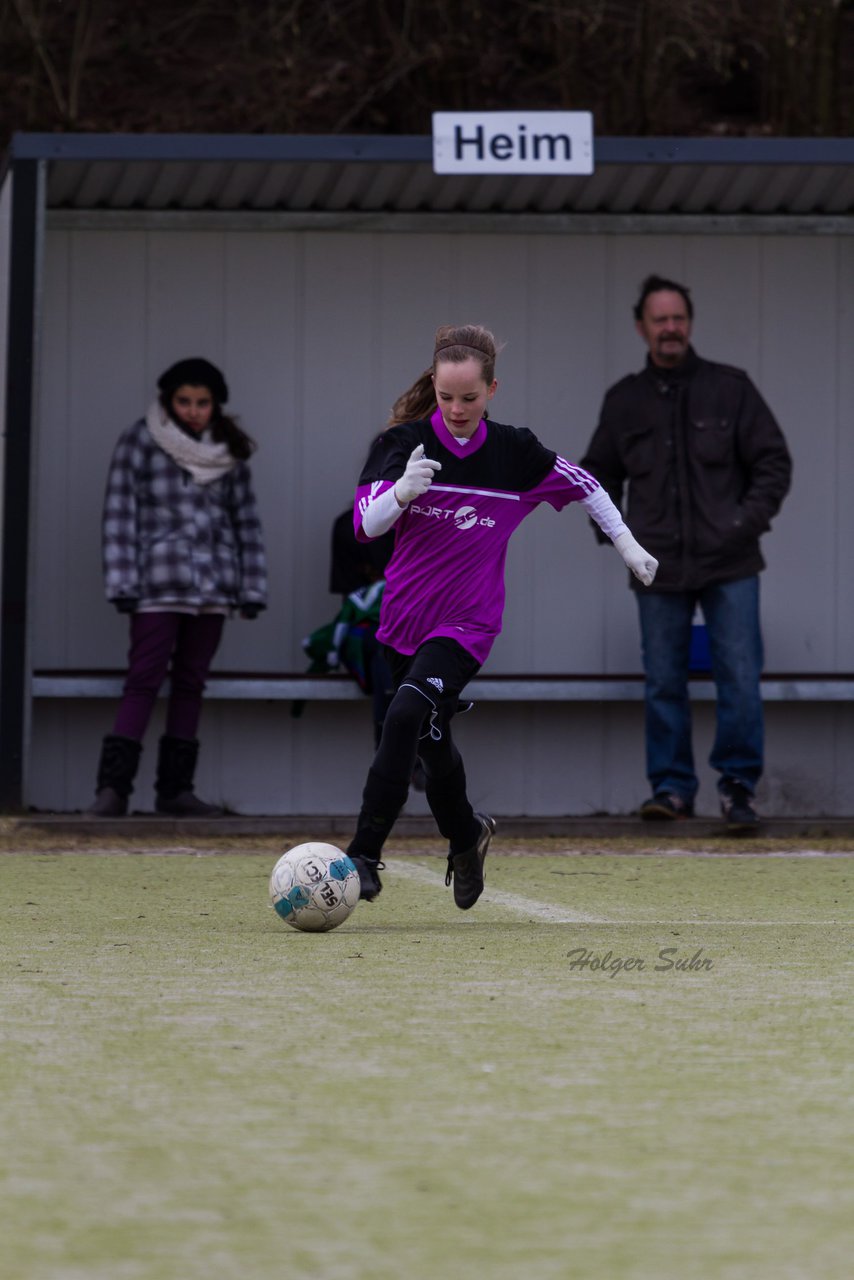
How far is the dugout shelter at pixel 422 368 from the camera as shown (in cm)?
1009

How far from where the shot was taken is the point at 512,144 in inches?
351

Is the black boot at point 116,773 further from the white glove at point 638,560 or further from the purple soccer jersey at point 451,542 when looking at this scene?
the white glove at point 638,560

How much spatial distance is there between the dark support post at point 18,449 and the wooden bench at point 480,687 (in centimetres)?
64

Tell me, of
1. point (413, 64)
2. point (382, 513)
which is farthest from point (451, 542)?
point (413, 64)

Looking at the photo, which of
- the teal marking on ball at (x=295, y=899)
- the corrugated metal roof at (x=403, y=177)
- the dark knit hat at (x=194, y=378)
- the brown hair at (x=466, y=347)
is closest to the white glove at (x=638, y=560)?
the brown hair at (x=466, y=347)

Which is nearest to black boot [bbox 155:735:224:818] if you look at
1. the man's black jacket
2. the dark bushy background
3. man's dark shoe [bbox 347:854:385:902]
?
the man's black jacket

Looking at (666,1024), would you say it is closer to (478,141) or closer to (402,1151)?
(402,1151)

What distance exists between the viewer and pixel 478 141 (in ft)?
29.3

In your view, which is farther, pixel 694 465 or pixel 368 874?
pixel 694 465

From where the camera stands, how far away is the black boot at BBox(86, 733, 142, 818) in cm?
919

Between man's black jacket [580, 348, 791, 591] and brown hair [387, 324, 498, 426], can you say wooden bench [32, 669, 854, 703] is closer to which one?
man's black jacket [580, 348, 791, 591]

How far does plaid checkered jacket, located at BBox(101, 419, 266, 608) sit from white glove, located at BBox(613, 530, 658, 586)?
357cm

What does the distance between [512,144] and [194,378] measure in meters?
1.63

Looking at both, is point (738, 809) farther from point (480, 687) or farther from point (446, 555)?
point (446, 555)
